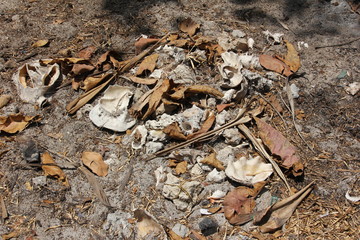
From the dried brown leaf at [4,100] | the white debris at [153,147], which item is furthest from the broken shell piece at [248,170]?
the dried brown leaf at [4,100]

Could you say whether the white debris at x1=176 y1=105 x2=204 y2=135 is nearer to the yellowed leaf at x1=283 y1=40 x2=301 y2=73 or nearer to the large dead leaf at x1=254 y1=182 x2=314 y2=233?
the large dead leaf at x1=254 y1=182 x2=314 y2=233

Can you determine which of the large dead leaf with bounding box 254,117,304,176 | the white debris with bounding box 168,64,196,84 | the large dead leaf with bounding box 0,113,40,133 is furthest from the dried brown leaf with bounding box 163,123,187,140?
the large dead leaf with bounding box 0,113,40,133

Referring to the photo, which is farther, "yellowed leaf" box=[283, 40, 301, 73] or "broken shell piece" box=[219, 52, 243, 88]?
"yellowed leaf" box=[283, 40, 301, 73]

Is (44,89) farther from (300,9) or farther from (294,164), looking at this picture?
(300,9)

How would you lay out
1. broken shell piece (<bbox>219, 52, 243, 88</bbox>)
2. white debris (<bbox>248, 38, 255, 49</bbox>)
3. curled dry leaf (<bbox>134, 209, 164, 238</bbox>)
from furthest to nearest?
white debris (<bbox>248, 38, 255, 49</bbox>), broken shell piece (<bbox>219, 52, 243, 88</bbox>), curled dry leaf (<bbox>134, 209, 164, 238</bbox>)

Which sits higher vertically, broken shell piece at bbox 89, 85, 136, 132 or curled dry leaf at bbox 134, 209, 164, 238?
broken shell piece at bbox 89, 85, 136, 132

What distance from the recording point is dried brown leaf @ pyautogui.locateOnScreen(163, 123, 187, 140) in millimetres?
2580

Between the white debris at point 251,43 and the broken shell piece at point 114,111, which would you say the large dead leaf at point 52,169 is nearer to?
the broken shell piece at point 114,111

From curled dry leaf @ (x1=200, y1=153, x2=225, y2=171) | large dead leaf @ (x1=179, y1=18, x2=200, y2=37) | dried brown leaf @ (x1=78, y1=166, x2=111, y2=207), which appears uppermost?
large dead leaf @ (x1=179, y1=18, x2=200, y2=37)

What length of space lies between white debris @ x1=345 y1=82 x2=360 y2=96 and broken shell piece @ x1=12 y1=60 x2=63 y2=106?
7.82 ft

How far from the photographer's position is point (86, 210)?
7.84 feet

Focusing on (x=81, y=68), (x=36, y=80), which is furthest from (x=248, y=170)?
(x=36, y=80)

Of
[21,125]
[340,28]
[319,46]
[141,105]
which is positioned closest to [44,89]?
[21,125]

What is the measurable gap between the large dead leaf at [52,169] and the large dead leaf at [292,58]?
2.03 metres
